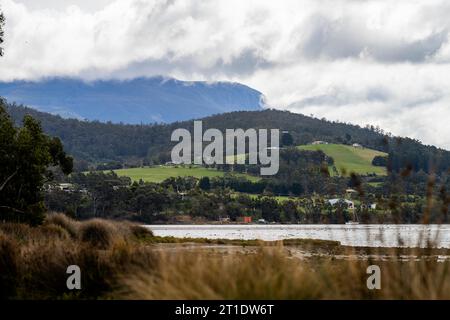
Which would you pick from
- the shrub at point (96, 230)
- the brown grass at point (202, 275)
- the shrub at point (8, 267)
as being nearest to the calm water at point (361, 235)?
the brown grass at point (202, 275)

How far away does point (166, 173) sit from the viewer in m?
174

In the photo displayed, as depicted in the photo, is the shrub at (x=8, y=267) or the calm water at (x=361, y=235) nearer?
the calm water at (x=361, y=235)

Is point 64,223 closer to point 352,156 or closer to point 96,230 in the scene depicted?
point 96,230

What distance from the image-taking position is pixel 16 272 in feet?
40.5

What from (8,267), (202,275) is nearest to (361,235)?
(8,267)

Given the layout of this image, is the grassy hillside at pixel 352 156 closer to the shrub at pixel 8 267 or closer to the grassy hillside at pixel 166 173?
the grassy hillside at pixel 166 173

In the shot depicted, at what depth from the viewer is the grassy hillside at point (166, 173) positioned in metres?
164

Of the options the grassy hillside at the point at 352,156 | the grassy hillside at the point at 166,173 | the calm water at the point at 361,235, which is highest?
the grassy hillside at the point at 352,156

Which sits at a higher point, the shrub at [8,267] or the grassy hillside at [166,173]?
the grassy hillside at [166,173]

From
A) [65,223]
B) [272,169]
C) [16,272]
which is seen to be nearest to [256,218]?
[272,169]

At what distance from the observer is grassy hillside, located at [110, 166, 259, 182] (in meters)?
164

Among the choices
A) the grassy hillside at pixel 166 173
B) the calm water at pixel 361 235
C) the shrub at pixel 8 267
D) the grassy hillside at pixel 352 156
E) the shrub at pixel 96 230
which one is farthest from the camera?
the grassy hillside at pixel 352 156
